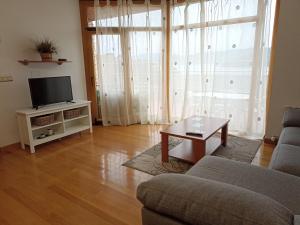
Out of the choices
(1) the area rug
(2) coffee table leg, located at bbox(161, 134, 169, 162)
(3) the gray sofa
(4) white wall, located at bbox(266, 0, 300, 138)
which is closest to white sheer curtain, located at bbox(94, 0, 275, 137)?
(4) white wall, located at bbox(266, 0, 300, 138)

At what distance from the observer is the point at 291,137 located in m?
2.19

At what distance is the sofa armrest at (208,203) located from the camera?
75cm

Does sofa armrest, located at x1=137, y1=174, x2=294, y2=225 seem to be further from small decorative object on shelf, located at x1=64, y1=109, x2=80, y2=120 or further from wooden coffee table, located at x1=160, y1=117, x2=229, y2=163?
small decorative object on shelf, located at x1=64, y1=109, x2=80, y2=120

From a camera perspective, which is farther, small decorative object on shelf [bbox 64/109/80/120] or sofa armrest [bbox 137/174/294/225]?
small decorative object on shelf [bbox 64/109/80/120]

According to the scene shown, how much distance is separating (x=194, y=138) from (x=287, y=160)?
941 millimetres

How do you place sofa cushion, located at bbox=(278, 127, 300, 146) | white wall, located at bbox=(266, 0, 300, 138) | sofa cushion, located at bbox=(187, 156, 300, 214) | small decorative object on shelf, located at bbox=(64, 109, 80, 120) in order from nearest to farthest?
sofa cushion, located at bbox=(187, 156, 300, 214) < sofa cushion, located at bbox=(278, 127, 300, 146) < white wall, located at bbox=(266, 0, 300, 138) < small decorative object on shelf, located at bbox=(64, 109, 80, 120)

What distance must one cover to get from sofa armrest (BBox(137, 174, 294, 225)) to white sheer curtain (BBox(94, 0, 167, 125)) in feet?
11.1

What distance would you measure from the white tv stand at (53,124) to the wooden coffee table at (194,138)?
1.82 metres

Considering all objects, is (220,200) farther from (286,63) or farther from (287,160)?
(286,63)

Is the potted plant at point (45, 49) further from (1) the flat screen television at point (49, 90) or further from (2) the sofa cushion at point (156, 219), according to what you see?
(2) the sofa cushion at point (156, 219)

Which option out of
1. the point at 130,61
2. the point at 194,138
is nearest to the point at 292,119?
the point at 194,138

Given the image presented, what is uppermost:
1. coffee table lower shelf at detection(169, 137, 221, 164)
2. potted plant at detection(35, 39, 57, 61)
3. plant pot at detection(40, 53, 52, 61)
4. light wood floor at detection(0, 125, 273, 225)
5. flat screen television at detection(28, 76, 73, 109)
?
potted plant at detection(35, 39, 57, 61)

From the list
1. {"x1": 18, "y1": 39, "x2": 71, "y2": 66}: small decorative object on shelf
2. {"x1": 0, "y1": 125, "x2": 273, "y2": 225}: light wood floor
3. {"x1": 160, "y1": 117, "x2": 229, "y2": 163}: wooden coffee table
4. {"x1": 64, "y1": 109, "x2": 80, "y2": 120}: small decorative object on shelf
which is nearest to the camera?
{"x1": 0, "y1": 125, "x2": 273, "y2": 225}: light wood floor

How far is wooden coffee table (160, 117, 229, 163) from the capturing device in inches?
96.7
